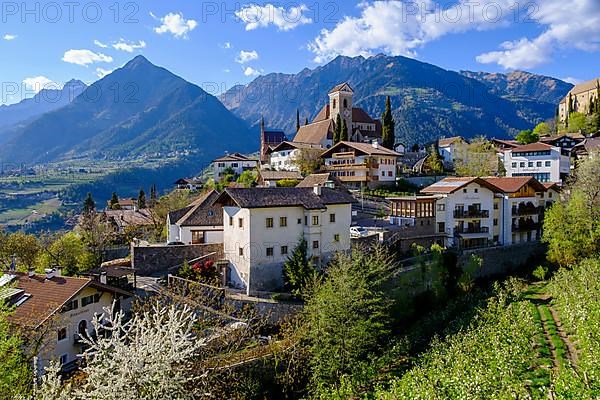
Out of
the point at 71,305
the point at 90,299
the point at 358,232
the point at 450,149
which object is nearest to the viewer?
the point at 71,305

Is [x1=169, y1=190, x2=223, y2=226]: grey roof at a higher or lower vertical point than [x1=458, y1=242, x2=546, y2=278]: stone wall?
higher

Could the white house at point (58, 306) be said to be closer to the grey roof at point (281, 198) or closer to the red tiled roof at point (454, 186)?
the grey roof at point (281, 198)

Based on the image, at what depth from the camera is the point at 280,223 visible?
3150 centimetres

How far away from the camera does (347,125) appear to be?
78.2 metres

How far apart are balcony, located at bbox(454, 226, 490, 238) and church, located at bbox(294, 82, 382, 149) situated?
33.6 meters

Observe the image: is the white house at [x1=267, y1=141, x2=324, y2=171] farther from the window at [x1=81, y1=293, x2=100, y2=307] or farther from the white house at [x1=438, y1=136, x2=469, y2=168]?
the window at [x1=81, y1=293, x2=100, y2=307]

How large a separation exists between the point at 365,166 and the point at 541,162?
2516 cm

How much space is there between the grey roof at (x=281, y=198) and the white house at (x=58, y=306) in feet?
31.3

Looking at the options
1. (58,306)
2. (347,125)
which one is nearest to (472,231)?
(58,306)

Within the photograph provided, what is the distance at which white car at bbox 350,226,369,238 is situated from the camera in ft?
126

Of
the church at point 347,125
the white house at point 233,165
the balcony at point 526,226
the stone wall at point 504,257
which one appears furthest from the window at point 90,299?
the church at point 347,125

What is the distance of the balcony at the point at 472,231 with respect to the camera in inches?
1660

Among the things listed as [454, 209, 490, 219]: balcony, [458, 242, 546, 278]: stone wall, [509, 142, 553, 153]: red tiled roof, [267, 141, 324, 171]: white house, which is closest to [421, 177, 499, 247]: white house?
[454, 209, 490, 219]: balcony

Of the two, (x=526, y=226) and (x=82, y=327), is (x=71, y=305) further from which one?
(x=526, y=226)
